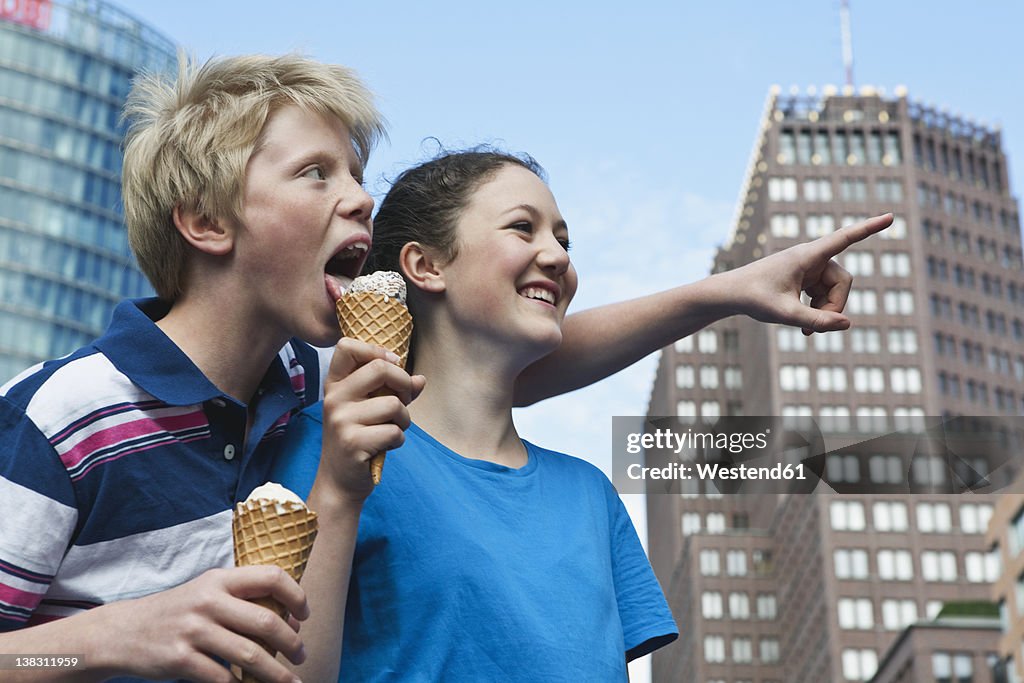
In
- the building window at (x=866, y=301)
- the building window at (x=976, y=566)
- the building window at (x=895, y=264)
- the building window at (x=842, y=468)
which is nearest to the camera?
the building window at (x=842, y=468)

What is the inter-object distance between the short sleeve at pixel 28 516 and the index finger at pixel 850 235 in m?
2.07

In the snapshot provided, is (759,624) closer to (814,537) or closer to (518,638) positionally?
(814,537)

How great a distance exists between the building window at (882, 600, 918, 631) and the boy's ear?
96179 millimetres

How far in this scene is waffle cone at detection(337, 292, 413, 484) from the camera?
2.96 metres

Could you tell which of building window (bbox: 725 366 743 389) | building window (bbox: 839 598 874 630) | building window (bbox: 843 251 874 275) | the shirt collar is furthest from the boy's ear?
building window (bbox: 725 366 743 389)

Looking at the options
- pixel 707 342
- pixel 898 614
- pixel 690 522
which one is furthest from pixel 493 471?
pixel 707 342

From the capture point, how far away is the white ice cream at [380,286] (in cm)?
302

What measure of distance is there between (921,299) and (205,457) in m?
107

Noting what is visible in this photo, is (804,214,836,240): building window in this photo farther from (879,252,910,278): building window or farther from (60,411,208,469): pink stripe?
(60,411,208,469): pink stripe

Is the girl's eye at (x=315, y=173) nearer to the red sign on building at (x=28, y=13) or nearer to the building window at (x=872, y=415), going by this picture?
the red sign on building at (x=28, y=13)

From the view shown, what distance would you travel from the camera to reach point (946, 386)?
103 meters

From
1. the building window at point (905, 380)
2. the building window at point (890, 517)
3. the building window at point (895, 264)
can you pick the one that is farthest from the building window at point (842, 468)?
the building window at point (895, 264)

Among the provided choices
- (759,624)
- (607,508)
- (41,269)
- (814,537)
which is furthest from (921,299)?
(607,508)

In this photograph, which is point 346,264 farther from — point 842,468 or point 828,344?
point 828,344
